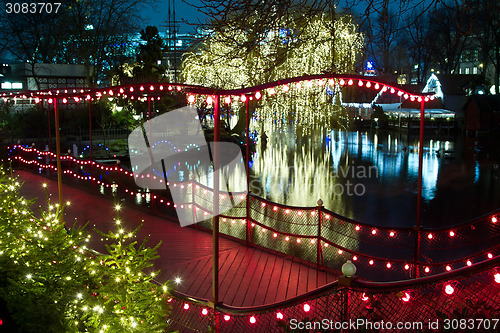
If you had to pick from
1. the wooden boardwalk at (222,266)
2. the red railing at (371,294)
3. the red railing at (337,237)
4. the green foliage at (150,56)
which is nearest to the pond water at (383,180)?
the red railing at (337,237)

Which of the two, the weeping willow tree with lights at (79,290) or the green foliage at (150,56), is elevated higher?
the green foliage at (150,56)

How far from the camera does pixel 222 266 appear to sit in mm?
7656

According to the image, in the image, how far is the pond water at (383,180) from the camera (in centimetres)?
1407

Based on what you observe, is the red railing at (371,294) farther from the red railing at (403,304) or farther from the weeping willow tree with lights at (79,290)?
the weeping willow tree with lights at (79,290)

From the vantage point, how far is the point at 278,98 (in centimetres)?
2031

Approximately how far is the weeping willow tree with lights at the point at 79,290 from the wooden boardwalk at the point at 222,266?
762 millimetres

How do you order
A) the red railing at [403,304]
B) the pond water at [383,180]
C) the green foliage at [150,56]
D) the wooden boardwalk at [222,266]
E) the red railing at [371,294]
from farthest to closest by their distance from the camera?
the green foliage at [150,56]
the pond water at [383,180]
the wooden boardwalk at [222,266]
the red railing at [371,294]
the red railing at [403,304]

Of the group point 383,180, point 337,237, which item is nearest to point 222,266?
point 337,237

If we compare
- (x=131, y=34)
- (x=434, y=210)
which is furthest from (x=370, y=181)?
(x=131, y=34)

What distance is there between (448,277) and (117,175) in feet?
35.4

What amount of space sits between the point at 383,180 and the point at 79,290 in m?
16.7

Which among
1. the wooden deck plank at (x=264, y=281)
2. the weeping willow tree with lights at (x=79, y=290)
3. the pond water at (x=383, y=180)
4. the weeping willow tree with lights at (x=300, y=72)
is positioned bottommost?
the pond water at (x=383, y=180)

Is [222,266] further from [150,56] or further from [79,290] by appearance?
[150,56]

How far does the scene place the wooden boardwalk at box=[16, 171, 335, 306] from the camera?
6643mm
